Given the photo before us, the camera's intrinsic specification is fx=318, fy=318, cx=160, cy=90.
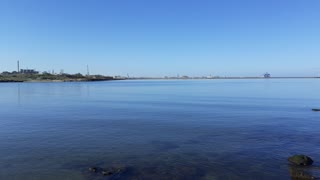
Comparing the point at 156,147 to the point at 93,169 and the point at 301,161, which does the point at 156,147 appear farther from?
the point at 301,161

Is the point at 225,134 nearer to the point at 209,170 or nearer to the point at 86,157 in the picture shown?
the point at 209,170

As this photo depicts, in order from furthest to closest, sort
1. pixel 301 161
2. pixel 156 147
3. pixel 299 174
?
pixel 156 147
pixel 301 161
pixel 299 174

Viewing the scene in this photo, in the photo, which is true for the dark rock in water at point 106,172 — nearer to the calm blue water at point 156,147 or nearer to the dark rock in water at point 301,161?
the calm blue water at point 156,147

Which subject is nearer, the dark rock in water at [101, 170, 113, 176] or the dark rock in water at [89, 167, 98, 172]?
the dark rock in water at [101, 170, 113, 176]

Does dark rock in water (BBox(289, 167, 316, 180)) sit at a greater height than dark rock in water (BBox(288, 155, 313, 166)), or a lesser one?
lesser

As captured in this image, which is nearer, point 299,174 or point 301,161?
point 299,174

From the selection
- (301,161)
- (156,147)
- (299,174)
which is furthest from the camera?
(156,147)

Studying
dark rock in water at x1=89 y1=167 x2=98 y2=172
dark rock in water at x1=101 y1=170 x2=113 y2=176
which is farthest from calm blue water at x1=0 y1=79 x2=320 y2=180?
dark rock in water at x1=101 y1=170 x2=113 y2=176

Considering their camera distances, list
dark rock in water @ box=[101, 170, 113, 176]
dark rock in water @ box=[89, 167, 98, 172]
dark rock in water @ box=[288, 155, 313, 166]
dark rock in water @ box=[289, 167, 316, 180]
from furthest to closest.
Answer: dark rock in water @ box=[288, 155, 313, 166] < dark rock in water @ box=[89, 167, 98, 172] < dark rock in water @ box=[101, 170, 113, 176] < dark rock in water @ box=[289, 167, 316, 180]

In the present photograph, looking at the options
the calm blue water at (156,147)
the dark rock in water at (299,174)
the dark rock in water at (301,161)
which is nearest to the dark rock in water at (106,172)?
the calm blue water at (156,147)

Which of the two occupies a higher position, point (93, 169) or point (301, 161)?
point (301, 161)

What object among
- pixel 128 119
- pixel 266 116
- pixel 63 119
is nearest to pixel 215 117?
pixel 266 116

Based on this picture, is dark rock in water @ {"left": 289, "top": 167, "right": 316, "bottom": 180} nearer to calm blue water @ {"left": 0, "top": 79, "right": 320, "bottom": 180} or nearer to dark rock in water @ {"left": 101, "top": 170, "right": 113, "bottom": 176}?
calm blue water @ {"left": 0, "top": 79, "right": 320, "bottom": 180}

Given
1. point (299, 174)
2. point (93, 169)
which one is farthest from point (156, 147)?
point (299, 174)
